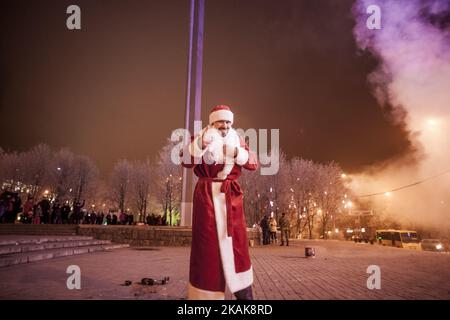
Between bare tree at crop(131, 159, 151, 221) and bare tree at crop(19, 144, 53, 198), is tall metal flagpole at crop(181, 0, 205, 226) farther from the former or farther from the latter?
bare tree at crop(19, 144, 53, 198)

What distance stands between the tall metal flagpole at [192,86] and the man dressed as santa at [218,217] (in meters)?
12.9

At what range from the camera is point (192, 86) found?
18.4m

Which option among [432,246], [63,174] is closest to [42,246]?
[432,246]

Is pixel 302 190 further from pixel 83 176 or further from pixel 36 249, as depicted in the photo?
pixel 36 249

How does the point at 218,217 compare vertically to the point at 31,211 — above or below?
above

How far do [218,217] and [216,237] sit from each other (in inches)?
8.2

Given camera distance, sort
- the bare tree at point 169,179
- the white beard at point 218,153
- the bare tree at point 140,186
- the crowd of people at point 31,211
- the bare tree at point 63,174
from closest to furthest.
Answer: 1. the white beard at point 218,153
2. the crowd of people at point 31,211
3. the bare tree at point 169,179
4. the bare tree at point 63,174
5. the bare tree at point 140,186

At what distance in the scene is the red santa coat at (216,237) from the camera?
3.04 metres

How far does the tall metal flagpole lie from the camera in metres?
16.8

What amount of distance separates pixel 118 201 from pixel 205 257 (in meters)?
45.2

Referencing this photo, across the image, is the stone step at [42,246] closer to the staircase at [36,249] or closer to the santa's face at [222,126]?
the staircase at [36,249]

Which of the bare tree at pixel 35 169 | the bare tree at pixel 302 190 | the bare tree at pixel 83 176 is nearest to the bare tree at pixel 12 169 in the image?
the bare tree at pixel 35 169

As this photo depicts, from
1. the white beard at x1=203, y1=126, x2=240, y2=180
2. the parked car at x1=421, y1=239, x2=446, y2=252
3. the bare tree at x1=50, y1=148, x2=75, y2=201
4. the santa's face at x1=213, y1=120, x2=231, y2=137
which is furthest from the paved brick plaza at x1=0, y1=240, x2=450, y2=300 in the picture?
the bare tree at x1=50, y1=148, x2=75, y2=201
